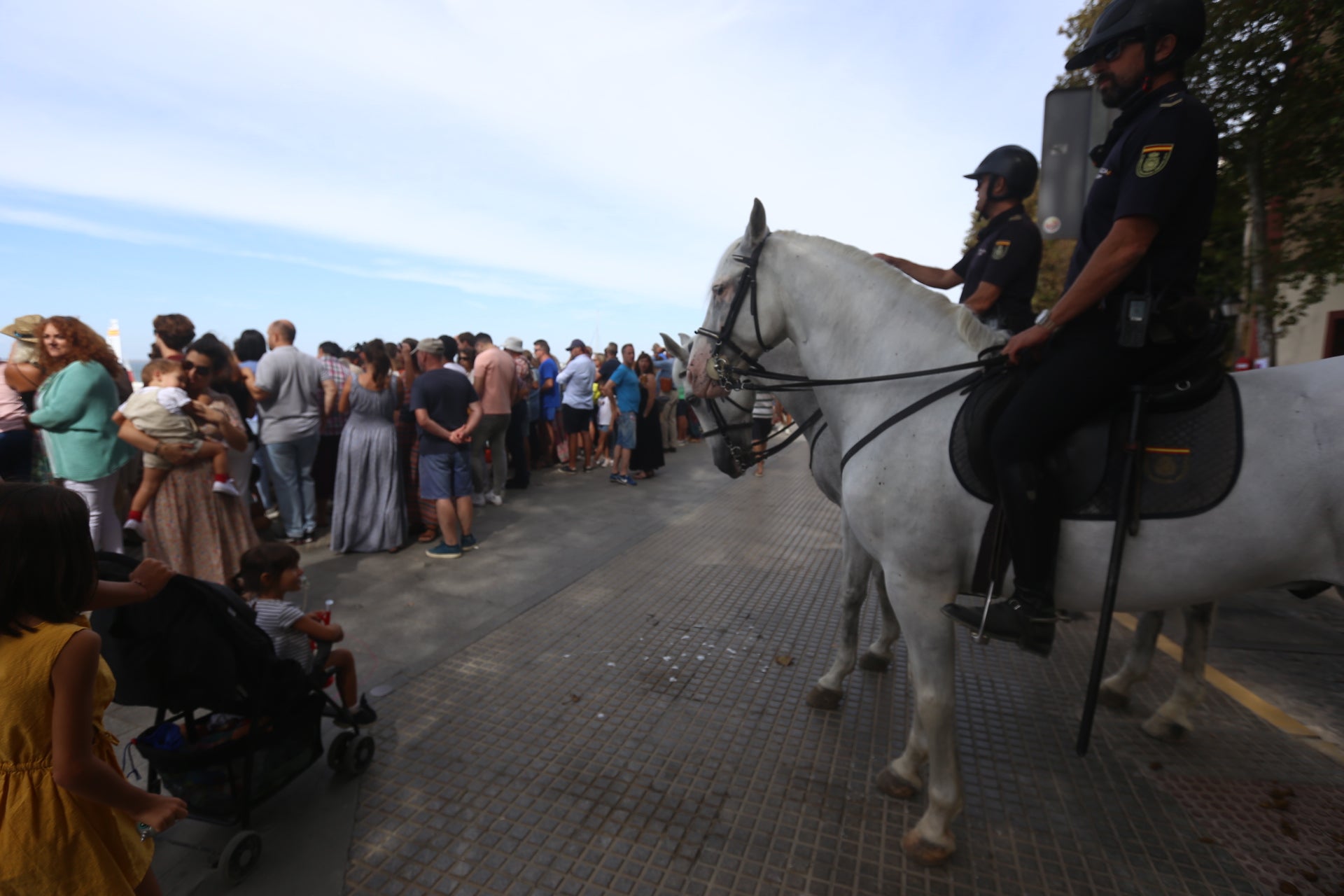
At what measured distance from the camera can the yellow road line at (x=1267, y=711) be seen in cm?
335

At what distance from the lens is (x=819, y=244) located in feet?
9.65

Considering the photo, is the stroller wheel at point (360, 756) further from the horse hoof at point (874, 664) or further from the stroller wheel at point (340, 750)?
the horse hoof at point (874, 664)

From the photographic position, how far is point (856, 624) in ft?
12.5

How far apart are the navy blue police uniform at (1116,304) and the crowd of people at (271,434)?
2589mm

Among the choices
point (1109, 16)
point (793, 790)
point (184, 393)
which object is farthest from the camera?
point (184, 393)

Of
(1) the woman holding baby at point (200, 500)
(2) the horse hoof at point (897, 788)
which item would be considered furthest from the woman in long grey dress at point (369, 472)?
(2) the horse hoof at point (897, 788)

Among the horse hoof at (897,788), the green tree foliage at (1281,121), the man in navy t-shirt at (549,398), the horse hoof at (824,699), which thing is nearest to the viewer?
the horse hoof at (897,788)

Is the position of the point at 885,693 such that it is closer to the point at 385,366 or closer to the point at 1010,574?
the point at 1010,574

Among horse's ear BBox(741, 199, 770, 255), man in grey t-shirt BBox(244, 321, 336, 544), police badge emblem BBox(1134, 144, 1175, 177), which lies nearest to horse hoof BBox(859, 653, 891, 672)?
→ horse's ear BBox(741, 199, 770, 255)

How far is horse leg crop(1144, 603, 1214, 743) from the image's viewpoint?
11.1 feet

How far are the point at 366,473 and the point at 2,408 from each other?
103 inches

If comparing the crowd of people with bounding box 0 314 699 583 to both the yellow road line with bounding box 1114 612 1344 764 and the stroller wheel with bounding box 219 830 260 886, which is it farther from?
the yellow road line with bounding box 1114 612 1344 764

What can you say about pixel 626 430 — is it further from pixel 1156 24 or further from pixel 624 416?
pixel 1156 24

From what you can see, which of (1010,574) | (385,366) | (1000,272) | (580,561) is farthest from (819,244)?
(385,366)
